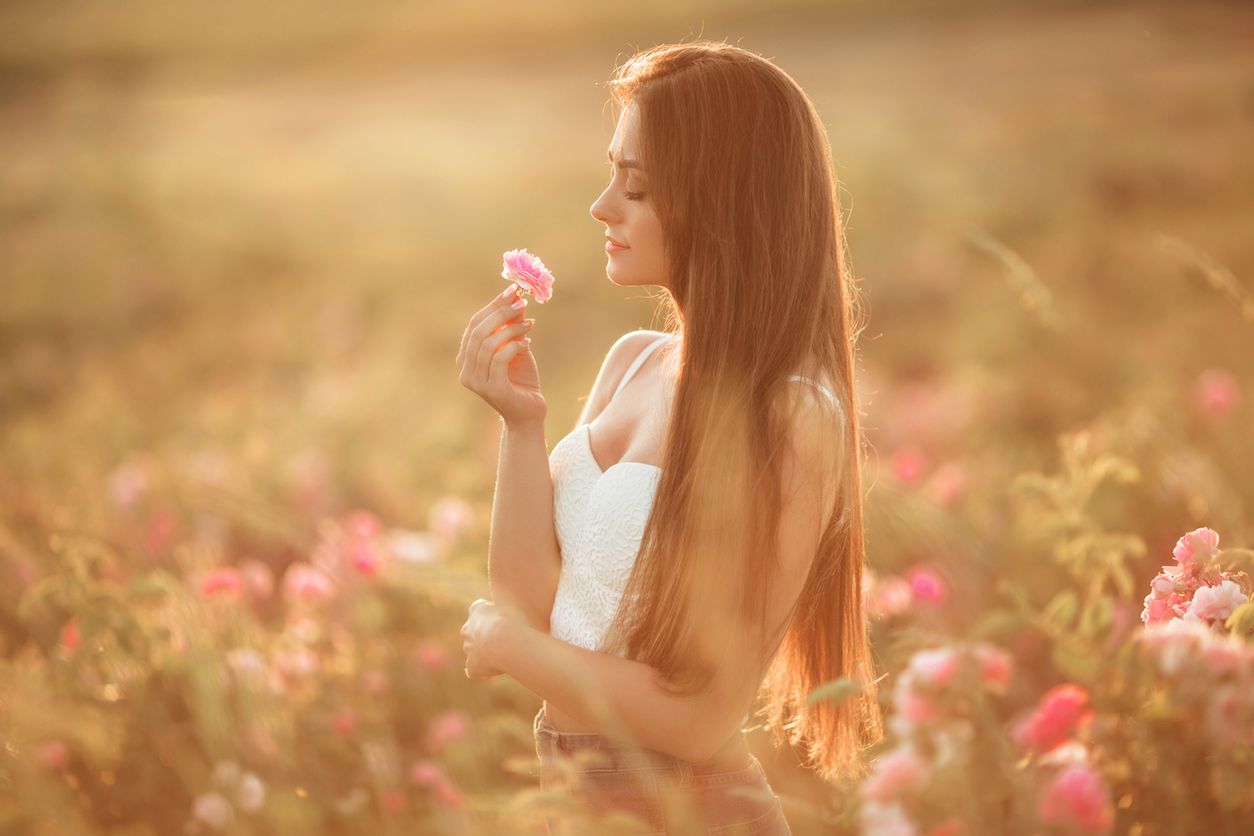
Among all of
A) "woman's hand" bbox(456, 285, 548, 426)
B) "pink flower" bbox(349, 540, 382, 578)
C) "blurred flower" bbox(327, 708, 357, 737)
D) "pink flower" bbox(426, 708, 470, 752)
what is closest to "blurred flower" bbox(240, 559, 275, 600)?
"pink flower" bbox(349, 540, 382, 578)

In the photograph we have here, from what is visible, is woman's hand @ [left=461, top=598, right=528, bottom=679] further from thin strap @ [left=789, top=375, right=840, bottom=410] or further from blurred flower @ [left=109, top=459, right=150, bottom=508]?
blurred flower @ [left=109, top=459, right=150, bottom=508]

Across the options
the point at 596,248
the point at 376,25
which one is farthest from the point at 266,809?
the point at 376,25

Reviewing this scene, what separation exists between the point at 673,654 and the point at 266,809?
132cm

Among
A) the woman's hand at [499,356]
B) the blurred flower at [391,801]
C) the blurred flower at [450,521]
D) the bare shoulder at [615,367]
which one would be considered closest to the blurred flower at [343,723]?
the blurred flower at [391,801]

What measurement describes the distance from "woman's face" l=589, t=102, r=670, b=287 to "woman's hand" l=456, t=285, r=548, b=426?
0.20m

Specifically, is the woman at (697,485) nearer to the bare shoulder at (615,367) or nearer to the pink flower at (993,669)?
the bare shoulder at (615,367)

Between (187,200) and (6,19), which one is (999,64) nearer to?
(187,200)

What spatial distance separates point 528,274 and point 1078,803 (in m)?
1.23

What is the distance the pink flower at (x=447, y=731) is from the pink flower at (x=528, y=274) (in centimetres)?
135

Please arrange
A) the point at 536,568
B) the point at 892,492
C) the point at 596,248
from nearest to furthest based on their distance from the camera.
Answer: the point at 536,568 < the point at 892,492 < the point at 596,248

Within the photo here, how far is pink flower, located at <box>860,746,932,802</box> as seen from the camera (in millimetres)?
1139

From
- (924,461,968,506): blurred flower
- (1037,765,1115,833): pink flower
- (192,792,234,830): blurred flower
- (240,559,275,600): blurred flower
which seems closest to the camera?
(1037,765,1115,833): pink flower

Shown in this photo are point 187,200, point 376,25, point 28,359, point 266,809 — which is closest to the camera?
point 266,809

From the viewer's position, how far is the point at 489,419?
717 centimetres
